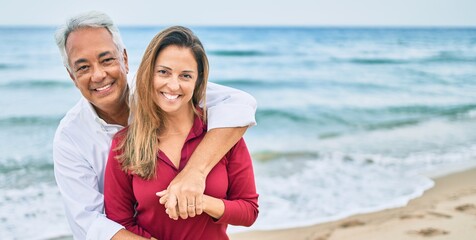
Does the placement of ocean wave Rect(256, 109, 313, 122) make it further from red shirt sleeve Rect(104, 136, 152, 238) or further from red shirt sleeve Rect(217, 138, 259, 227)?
red shirt sleeve Rect(104, 136, 152, 238)

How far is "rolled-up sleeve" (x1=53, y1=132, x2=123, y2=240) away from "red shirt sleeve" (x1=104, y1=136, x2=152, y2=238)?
7 cm

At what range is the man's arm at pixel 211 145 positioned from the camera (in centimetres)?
229

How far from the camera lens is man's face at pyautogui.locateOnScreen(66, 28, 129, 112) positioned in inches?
107

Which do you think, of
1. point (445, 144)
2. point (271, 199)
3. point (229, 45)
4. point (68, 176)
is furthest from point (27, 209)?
point (229, 45)

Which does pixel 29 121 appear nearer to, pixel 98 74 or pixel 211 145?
pixel 98 74

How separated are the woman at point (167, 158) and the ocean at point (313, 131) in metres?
2.86

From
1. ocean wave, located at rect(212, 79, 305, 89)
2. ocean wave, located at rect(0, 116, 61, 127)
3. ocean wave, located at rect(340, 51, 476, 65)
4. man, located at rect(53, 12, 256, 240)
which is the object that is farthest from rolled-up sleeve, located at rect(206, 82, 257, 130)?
ocean wave, located at rect(340, 51, 476, 65)

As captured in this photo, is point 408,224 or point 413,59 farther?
point 413,59

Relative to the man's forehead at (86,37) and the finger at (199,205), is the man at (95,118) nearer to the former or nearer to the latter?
the man's forehead at (86,37)

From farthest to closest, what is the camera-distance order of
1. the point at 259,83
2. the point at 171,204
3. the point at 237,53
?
the point at 237,53 < the point at 259,83 < the point at 171,204


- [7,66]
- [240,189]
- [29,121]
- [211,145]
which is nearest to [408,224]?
[240,189]

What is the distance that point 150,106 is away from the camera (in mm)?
2477

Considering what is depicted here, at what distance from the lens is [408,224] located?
499cm

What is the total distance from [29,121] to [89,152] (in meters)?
9.49
